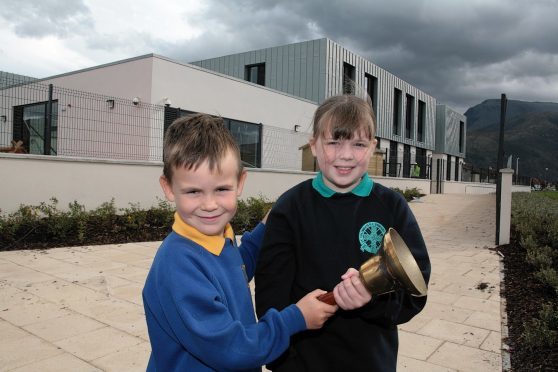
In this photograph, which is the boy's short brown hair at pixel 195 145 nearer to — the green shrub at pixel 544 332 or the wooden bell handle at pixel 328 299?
the wooden bell handle at pixel 328 299

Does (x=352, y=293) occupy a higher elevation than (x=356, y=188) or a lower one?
lower

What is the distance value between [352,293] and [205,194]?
1.82 ft

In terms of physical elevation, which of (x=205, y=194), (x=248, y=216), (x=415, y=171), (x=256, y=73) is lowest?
(x=248, y=216)

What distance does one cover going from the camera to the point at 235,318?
4.67 feet

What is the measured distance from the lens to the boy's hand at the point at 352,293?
1348 millimetres

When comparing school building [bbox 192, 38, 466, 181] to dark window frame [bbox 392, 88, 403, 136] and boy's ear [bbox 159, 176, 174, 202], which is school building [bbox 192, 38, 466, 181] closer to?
dark window frame [bbox 392, 88, 403, 136]

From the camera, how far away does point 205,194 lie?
1.42 metres

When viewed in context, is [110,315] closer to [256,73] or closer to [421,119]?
[256,73]

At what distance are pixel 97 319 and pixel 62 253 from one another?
330 cm

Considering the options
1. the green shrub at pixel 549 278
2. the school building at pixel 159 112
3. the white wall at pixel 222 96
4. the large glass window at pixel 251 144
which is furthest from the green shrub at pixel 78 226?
the green shrub at pixel 549 278

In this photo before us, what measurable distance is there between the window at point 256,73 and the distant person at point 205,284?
2528cm

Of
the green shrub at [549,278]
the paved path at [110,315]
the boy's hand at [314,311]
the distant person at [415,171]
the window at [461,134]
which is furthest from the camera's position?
the window at [461,134]

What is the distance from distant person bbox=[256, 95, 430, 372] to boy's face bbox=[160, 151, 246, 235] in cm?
33

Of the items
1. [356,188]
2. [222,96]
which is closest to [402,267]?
[356,188]
